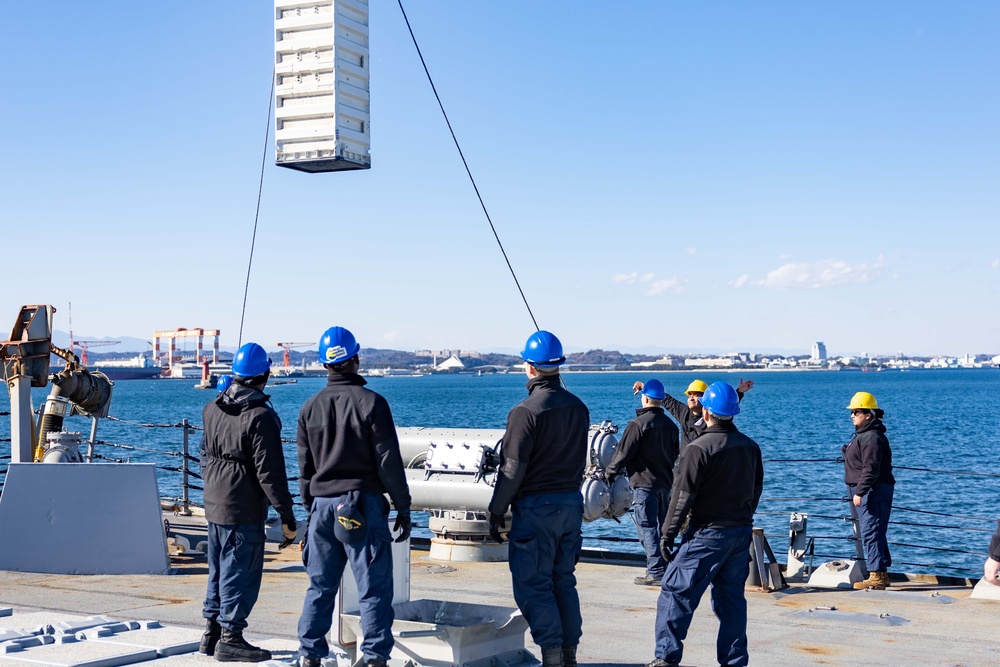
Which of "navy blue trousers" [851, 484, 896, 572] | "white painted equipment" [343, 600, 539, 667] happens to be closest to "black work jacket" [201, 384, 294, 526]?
"white painted equipment" [343, 600, 539, 667]

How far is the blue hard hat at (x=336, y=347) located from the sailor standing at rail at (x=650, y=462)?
3771 millimetres

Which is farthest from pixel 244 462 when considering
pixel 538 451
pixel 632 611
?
pixel 632 611

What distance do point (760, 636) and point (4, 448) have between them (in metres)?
52.6

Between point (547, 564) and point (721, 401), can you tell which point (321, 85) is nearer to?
point (721, 401)

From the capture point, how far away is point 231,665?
6.38m

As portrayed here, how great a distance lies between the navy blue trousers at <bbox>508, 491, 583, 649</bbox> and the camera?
6.22 m

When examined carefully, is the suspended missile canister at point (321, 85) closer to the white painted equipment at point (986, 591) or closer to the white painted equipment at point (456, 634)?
the white painted equipment at point (456, 634)

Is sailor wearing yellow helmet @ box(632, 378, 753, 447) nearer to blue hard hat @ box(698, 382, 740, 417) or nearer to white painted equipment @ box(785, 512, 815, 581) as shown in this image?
white painted equipment @ box(785, 512, 815, 581)

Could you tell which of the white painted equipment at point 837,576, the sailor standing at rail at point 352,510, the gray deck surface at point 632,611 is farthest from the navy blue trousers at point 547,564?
the white painted equipment at point 837,576

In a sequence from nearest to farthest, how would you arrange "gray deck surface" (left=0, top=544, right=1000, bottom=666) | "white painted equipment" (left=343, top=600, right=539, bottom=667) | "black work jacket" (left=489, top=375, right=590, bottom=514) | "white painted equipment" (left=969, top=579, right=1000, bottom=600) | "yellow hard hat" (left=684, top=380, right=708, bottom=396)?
"white painted equipment" (left=343, top=600, right=539, bottom=667), "black work jacket" (left=489, top=375, right=590, bottom=514), "gray deck surface" (left=0, top=544, right=1000, bottom=666), "white painted equipment" (left=969, top=579, right=1000, bottom=600), "yellow hard hat" (left=684, top=380, right=708, bottom=396)

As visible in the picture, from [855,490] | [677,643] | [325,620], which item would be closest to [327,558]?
[325,620]

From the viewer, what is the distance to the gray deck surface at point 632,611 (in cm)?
721

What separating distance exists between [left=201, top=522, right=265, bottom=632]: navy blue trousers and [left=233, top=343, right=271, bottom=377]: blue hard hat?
88 cm

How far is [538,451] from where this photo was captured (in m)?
6.33
